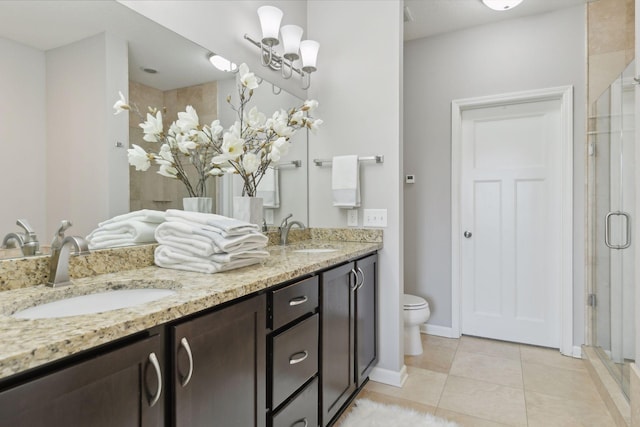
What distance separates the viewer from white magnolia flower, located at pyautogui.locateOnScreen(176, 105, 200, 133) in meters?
1.53

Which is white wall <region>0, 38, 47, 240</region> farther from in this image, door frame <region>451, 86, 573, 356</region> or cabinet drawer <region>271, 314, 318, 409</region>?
door frame <region>451, 86, 573, 356</region>

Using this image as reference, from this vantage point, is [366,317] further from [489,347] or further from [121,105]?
[121,105]

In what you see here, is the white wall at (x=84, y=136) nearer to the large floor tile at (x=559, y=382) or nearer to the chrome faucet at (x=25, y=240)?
the chrome faucet at (x=25, y=240)

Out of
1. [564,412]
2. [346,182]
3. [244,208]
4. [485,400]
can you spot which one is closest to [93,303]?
[244,208]

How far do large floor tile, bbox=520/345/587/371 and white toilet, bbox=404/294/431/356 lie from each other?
767 mm

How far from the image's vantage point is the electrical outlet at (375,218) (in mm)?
2266

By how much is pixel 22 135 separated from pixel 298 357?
1178mm

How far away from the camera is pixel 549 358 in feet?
8.55

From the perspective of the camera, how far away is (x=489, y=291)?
3.00 m

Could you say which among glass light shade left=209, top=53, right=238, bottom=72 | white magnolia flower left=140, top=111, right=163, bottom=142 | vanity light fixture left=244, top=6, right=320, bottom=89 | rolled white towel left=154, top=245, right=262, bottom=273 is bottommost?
rolled white towel left=154, top=245, right=262, bottom=273

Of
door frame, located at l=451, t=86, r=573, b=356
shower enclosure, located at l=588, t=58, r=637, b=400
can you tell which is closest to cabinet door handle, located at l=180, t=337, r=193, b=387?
shower enclosure, located at l=588, t=58, r=637, b=400

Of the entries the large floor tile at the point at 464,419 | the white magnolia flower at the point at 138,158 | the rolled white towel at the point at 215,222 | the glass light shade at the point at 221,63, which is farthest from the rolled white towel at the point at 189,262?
the large floor tile at the point at 464,419

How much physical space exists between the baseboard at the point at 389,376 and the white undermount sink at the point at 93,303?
163 cm

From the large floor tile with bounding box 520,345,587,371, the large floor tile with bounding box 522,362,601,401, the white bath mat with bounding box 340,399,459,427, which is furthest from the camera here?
the large floor tile with bounding box 520,345,587,371
